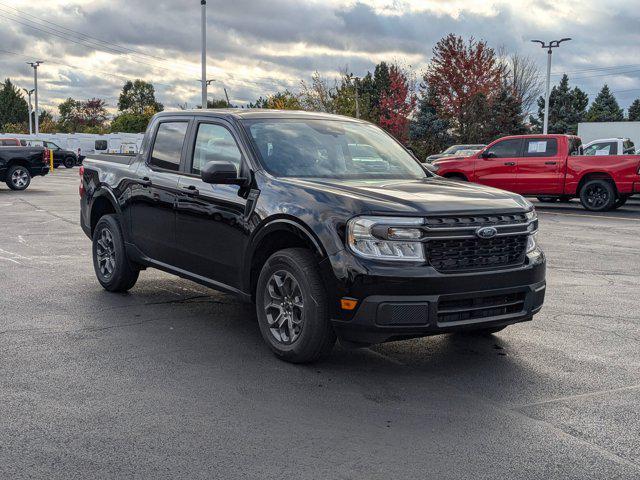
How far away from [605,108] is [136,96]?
85.7m

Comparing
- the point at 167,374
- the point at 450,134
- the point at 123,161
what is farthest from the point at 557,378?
the point at 450,134

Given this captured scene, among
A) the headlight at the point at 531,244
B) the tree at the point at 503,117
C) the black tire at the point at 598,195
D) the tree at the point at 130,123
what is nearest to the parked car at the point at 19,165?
the black tire at the point at 598,195

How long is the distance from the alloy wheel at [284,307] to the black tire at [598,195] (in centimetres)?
1524

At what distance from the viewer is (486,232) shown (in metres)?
5.01

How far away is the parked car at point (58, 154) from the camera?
4888cm

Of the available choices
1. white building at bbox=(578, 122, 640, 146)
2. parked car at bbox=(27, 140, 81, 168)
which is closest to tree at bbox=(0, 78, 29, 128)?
parked car at bbox=(27, 140, 81, 168)

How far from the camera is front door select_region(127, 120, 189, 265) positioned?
6.66 metres

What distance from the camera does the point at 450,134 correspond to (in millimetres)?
49469

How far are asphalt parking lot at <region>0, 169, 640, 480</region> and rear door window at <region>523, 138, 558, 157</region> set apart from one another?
40.4 ft

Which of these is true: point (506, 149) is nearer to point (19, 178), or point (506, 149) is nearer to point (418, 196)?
point (19, 178)

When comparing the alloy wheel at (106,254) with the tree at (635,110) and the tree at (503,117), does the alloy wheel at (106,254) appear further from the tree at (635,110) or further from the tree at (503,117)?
the tree at (635,110)

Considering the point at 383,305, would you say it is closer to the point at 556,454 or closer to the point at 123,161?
the point at 556,454

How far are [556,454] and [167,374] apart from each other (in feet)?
8.35

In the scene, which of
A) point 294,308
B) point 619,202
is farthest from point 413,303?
point 619,202
